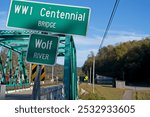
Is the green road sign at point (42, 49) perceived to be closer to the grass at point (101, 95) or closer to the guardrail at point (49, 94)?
the guardrail at point (49, 94)

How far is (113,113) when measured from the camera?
6.66m

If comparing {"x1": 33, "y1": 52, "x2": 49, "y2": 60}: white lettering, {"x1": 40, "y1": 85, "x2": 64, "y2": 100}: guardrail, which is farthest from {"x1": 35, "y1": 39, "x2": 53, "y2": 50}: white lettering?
{"x1": 40, "y1": 85, "x2": 64, "y2": 100}: guardrail

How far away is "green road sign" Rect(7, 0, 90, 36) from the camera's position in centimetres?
738

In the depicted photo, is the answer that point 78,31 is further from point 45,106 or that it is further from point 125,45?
point 125,45

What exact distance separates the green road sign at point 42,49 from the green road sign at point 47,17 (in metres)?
0.17

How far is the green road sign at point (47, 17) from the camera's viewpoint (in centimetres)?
738

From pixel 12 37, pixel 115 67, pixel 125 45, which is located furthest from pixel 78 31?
pixel 125 45

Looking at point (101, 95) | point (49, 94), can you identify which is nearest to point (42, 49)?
point (49, 94)

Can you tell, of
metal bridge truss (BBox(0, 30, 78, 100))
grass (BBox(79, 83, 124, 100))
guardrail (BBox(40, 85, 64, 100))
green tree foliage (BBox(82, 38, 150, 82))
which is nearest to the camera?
guardrail (BBox(40, 85, 64, 100))

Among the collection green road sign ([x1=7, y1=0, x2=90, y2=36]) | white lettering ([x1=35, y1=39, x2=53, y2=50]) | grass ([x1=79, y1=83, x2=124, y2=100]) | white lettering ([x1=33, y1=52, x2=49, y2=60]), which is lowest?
grass ([x1=79, y1=83, x2=124, y2=100])

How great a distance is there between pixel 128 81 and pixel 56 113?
110 m

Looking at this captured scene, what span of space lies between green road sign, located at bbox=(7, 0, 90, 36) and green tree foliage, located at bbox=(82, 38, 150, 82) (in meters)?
105

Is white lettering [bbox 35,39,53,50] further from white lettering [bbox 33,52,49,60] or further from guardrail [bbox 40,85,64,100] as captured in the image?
guardrail [bbox 40,85,64,100]

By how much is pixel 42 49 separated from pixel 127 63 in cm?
11043
